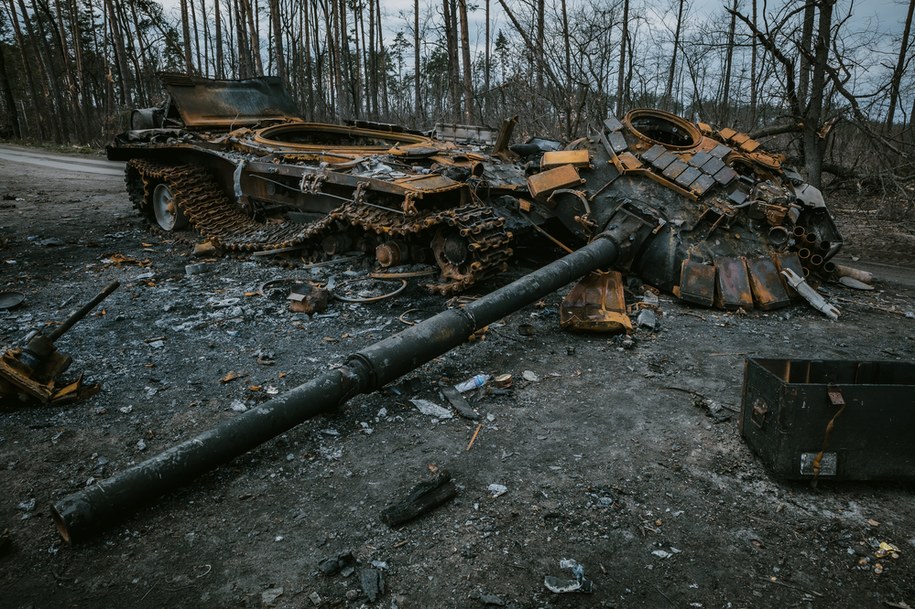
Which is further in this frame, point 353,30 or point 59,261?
point 353,30

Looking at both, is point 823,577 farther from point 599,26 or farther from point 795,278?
point 599,26

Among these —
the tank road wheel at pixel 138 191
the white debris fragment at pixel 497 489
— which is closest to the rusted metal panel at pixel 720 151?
the white debris fragment at pixel 497 489

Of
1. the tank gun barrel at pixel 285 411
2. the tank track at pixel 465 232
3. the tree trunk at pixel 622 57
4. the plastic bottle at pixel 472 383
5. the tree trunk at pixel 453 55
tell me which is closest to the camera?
the tank gun barrel at pixel 285 411

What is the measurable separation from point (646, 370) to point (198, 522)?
132 inches

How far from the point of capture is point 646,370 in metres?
4.64

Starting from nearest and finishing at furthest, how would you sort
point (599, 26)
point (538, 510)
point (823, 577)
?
point (823, 577) < point (538, 510) < point (599, 26)

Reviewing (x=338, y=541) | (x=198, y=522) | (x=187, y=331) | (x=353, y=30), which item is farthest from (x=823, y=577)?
(x=353, y=30)

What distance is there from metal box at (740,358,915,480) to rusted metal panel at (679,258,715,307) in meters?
2.80

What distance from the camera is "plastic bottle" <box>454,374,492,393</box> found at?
4273 mm

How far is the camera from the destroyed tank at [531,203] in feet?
20.0

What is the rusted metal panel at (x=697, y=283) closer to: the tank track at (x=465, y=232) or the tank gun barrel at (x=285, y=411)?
the tank gun barrel at (x=285, y=411)

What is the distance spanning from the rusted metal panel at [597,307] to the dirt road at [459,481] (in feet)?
0.58

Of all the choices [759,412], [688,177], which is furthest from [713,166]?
[759,412]

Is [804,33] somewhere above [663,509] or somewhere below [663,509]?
above
